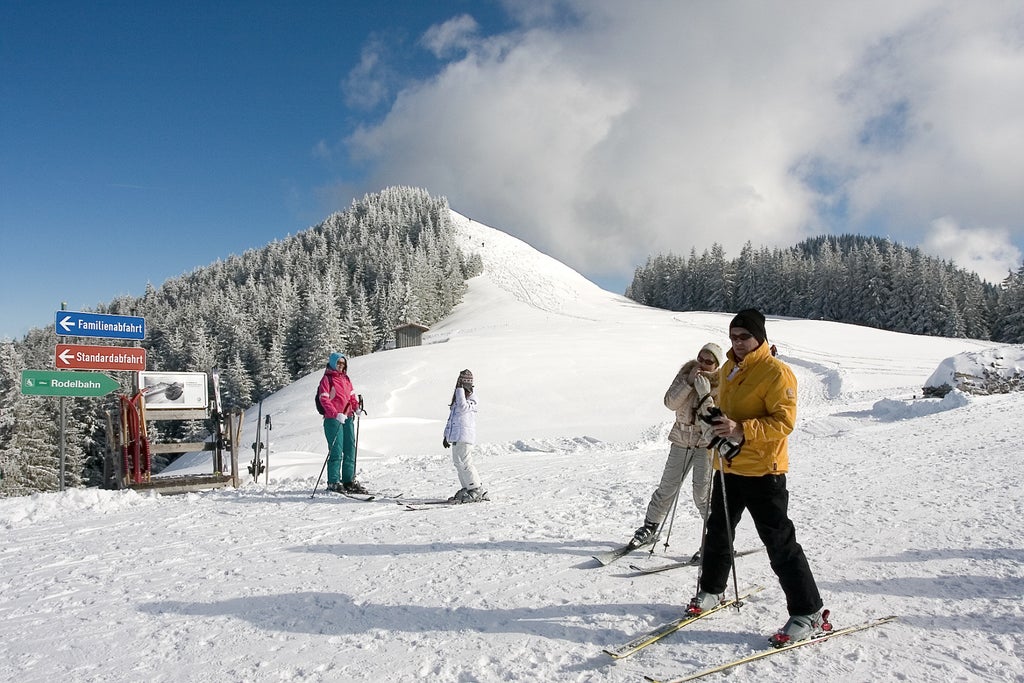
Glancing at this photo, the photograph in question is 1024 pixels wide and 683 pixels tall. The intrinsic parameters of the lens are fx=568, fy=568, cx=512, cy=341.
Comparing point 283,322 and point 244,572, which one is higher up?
point 283,322

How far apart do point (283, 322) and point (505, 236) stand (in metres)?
99.0

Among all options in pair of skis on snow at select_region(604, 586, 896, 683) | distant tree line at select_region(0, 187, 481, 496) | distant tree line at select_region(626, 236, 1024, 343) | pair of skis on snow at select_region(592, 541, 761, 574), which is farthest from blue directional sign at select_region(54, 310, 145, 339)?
distant tree line at select_region(626, 236, 1024, 343)

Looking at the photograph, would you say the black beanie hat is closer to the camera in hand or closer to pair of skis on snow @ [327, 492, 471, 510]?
the camera in hand

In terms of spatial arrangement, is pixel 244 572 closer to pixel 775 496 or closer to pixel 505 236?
pixel 775 496

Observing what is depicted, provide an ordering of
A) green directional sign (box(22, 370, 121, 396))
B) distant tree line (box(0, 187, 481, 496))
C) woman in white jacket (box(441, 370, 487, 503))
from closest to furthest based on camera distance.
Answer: woman in white jacket (box(441, 370, 487, 503)), green directional sign (box(22, 370, 121, 396)), distant tree line (box(0, 187, 481, 496))

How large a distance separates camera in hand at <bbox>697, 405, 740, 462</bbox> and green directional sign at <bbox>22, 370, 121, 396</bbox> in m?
10.6

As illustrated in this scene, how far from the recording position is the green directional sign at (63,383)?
10.1m

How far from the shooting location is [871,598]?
173 inches

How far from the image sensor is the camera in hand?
3921 millimetres

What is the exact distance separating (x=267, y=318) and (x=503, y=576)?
236ft

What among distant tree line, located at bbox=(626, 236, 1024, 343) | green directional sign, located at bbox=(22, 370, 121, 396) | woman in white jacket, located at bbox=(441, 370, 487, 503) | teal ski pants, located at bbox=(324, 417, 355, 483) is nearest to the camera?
woman in white jacket, located at bbox=(441, 370, 487, 503)

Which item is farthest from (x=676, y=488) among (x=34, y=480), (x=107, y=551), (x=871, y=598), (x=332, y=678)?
(x=34, y=480)

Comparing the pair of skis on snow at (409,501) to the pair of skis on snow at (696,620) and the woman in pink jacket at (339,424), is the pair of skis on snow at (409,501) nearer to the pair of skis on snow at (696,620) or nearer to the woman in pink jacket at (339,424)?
the woman in pink jacket at (339,424)

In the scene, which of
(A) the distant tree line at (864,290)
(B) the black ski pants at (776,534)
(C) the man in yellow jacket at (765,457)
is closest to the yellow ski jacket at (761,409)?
(C) the man in yellow jacket at (765,457)
